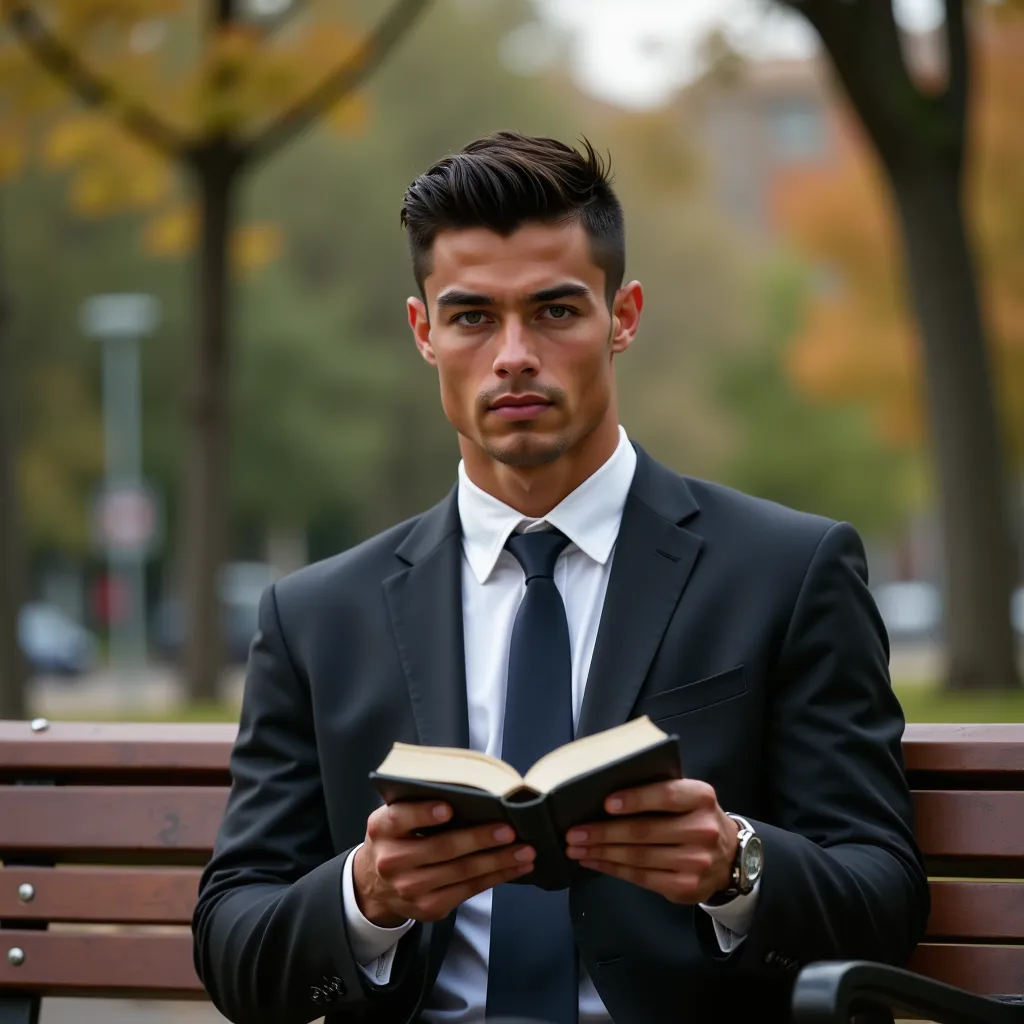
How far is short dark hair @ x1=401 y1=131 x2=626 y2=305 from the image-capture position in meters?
3.46

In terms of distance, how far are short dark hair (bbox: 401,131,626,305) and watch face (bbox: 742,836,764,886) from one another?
3.78 ft

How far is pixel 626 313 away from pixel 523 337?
1.25 feet

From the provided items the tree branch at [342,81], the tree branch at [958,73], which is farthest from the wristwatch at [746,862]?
the tree branch at [342,81]

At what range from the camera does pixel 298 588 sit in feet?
12.1

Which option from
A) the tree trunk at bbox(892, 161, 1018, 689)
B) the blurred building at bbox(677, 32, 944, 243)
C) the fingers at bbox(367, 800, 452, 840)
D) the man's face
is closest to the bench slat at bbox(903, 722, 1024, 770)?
the man's face

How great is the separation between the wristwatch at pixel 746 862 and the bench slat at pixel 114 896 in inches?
49.9

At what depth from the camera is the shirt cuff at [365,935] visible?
314cm

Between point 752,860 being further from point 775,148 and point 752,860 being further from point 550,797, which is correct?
point 775,148

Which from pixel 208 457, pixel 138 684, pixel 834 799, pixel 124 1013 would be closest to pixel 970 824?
pixel 834 799

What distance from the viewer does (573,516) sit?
11.8 ft

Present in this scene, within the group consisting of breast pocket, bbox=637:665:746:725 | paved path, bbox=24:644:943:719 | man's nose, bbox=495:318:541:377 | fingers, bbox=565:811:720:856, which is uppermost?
man's nose, bbox=495:318:541:377

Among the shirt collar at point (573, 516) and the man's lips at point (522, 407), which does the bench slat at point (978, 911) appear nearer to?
the shirt collar at point (573, 516)

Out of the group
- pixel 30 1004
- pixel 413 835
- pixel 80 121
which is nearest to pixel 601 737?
pixel 413 835

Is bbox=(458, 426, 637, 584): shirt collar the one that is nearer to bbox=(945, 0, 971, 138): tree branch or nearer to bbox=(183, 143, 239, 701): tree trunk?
bbox=(945, 0, 971, 138): tree branch
